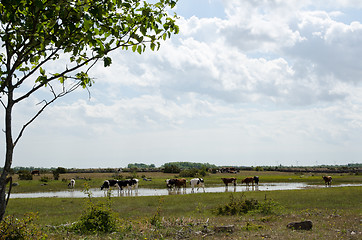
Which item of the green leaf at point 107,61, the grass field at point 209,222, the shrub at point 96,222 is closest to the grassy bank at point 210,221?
the grass field at point 209,222

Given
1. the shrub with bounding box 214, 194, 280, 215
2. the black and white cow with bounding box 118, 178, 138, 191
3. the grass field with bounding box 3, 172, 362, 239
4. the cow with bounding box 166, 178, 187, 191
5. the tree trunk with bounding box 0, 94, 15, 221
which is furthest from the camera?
the cow with bounding box 166, 178, 187, 191

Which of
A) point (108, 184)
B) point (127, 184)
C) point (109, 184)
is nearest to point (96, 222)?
point (127, 184)

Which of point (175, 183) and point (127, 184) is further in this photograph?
point (175, 183)

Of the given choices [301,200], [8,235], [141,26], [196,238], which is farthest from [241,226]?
[301,200]

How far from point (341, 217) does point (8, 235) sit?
16.0 meters

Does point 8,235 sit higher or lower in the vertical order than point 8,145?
lower

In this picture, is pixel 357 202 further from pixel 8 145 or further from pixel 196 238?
pixel 8 145

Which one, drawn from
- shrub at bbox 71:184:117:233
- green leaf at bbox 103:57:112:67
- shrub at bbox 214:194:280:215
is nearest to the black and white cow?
shrub at bbox 214:194:280:215

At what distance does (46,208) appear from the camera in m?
24.8

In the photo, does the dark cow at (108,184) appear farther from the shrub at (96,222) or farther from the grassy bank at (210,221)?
the shrub at (96,222)

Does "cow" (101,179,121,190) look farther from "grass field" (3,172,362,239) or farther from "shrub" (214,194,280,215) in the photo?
"shrub" (214,194,280,215)

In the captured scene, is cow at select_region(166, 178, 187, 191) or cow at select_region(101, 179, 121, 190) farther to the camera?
cow at select_region(166, 178, 187, 191)

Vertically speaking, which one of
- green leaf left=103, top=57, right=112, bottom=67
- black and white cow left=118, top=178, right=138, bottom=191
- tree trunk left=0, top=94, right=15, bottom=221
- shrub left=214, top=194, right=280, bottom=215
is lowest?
black and white cow left=118, top=178, right=138, bottom=191

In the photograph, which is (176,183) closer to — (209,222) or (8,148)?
(209,222)
